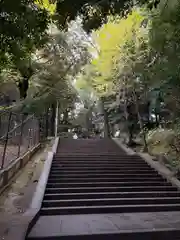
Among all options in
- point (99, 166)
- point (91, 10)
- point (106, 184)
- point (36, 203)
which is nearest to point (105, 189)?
point (106, 184)

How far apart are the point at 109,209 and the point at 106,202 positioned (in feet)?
1.38

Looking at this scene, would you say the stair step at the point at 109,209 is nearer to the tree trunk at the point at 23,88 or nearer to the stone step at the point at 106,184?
the stone step at the point at 106,184

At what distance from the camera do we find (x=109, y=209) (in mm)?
6406

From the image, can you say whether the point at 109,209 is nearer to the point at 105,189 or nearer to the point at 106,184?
the point at 105,189

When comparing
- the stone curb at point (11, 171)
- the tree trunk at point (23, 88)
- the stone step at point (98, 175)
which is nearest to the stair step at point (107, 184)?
the stone step at point (98, 175)

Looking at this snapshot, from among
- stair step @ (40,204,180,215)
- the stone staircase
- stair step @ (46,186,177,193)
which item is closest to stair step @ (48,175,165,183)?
the stone staircase

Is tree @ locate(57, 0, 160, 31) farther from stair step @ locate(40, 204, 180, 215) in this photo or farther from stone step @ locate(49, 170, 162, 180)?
stone step @ locate(49, 170, 162, 180)

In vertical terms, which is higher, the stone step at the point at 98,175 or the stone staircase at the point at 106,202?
the stone step at the point at 98,175

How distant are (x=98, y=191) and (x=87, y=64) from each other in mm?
13554

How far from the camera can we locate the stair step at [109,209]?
6.20 m

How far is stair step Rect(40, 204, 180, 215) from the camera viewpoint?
620cm

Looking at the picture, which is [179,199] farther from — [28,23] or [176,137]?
[28,23]

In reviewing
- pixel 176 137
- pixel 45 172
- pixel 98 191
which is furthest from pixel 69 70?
pixel 98 191

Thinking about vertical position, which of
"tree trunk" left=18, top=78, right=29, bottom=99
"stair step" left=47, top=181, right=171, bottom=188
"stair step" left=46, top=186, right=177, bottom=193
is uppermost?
"tree trunk" left=18, top=78, right=29, bottom=99
